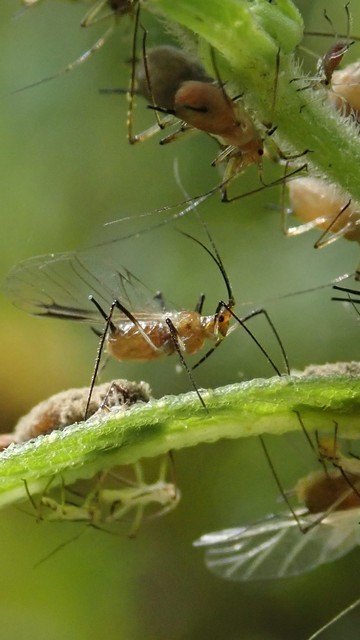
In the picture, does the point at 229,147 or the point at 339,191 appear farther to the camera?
the point at 229,147

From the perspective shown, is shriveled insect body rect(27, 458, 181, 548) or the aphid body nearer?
the aphid body

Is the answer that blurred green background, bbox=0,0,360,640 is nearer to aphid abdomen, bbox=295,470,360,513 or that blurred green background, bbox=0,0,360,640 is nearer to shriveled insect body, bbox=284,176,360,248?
aphid abdomen, bbox=295,470,360,513

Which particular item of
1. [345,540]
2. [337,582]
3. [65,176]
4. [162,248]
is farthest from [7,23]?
[345,540]

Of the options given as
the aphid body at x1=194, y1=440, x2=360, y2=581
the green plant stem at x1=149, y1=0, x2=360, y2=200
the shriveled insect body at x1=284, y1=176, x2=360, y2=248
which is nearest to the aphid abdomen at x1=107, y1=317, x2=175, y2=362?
the aphid body at x1=194, y1=440, x2=360, y2=581

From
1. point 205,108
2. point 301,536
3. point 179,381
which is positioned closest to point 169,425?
point 205,108

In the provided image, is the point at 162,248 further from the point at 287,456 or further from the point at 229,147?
the point at 229,147
